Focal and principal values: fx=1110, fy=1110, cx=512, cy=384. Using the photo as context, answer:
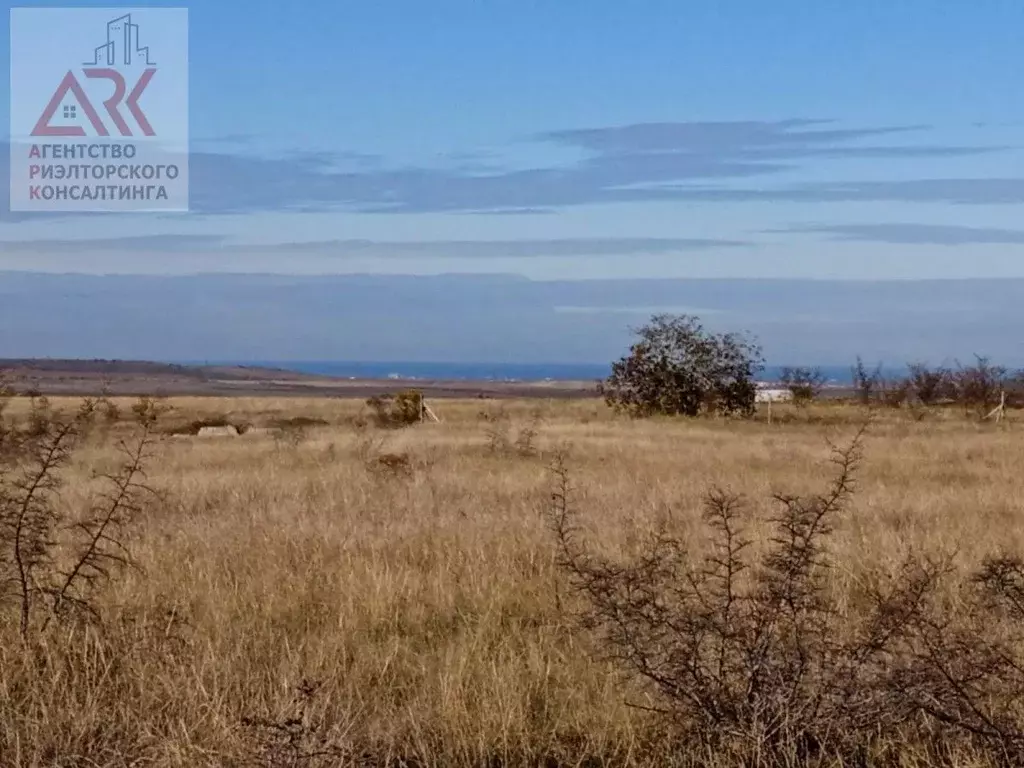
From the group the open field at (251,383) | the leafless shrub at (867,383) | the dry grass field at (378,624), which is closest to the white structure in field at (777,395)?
the leafless shrub at (867,383)

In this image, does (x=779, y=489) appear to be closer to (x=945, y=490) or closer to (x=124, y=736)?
(x=945, y=490)

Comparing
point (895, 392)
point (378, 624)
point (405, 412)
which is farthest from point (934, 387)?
point (378, 624)

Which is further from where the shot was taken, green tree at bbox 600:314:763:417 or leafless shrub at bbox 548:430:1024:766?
green tree at bbox 600:314:763:417

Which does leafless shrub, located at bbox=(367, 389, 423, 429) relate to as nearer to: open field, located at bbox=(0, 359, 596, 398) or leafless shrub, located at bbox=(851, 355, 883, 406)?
leafless shrub, located at bbox=(851, 355, 883, 406)

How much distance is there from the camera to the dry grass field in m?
4.52

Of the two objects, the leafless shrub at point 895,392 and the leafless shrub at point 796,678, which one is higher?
the leafless shrub at point 895,392

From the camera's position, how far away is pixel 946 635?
5.70 metres

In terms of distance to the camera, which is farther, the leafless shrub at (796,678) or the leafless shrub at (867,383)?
the leafless shrub at (867,383)

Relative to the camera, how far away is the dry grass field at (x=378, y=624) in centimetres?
452

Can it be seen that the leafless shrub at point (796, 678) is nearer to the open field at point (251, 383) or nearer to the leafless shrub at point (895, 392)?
the leafless shrub at point (895, 392)

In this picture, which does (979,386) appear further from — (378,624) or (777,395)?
(378,624)

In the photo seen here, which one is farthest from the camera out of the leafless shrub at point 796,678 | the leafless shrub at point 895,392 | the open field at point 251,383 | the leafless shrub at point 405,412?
the open field at point 251,383

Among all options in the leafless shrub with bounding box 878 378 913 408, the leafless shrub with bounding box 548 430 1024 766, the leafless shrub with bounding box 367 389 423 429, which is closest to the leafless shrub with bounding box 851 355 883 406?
the leafless shrub with bounding box 878 378 913 408

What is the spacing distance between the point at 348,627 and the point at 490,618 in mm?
840
